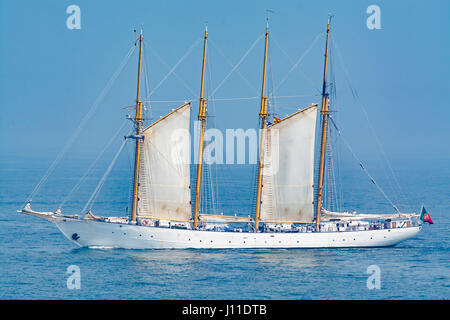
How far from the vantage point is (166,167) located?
67.0 metres

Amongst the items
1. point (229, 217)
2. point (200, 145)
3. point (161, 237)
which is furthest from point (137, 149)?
point (229, 217)

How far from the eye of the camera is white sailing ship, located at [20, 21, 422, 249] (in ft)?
212

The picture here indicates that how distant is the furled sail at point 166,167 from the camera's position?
66.8 m

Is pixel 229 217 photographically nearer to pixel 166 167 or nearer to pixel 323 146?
pixel 166 167

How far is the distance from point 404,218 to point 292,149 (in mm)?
13707

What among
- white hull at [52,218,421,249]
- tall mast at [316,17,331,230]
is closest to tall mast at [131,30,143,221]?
white hull at [52,218,421,249]

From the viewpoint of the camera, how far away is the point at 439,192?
11831 cm

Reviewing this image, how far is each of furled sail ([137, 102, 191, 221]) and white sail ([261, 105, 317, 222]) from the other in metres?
7.89

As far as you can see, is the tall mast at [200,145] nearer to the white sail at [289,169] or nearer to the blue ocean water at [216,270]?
the blue ocean water at [216,270]

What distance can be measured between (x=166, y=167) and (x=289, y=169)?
1176cm

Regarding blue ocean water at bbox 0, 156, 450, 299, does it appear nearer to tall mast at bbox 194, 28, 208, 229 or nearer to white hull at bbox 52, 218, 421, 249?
white hull at bbox 52, 218, 421, 249

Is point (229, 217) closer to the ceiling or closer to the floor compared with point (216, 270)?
closer to the ceiling

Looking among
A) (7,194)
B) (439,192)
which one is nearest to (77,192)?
(7,194)

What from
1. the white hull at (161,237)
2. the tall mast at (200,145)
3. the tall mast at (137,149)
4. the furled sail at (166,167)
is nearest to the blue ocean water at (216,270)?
the white hull at (161,237)
